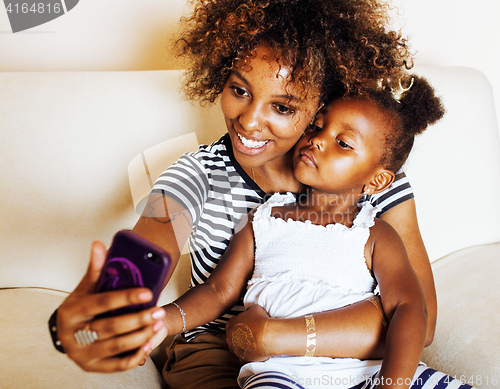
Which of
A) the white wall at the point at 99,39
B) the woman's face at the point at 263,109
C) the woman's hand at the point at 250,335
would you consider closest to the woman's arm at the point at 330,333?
the woman's hand at the point at 250,335

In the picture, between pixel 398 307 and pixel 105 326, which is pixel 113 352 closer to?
pixel 105 326

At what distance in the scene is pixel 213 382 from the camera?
960 mm

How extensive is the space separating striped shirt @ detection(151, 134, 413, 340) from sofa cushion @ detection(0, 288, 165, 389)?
0.71ft

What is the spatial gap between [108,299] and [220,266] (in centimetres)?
46

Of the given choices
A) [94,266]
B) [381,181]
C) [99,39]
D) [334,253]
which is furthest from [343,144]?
[99,39]

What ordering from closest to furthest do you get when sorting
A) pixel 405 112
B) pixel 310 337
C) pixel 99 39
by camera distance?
1. pixel 310 337
2. pixel 405 112
3. pixel 99 39

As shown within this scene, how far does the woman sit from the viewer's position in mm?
877

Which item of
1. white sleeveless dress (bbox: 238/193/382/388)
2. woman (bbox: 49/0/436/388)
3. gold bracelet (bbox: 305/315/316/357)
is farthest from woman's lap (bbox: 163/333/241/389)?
gold bracelet (bbox: 305/315/316/357)

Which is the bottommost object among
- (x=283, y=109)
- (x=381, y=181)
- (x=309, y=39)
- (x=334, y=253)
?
(x=334, y=253)

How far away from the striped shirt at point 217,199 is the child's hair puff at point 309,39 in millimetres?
226

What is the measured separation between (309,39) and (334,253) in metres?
0.47

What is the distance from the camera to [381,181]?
40.8 inches

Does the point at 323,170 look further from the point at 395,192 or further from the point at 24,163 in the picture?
the point at 24,163

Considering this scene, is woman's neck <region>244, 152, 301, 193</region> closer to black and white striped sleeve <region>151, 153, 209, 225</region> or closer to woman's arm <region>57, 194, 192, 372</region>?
black and white striped sleeve <region>151, 153, 209, 225</region>
